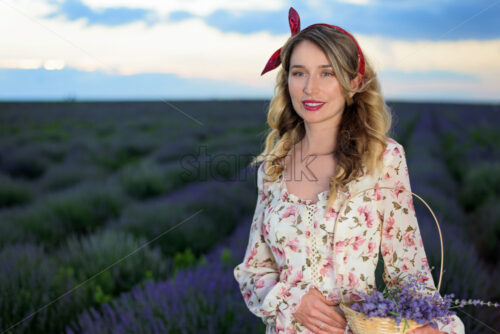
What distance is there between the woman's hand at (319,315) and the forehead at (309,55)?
2.65ft

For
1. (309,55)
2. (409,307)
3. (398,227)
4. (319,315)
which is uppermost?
(309,55)

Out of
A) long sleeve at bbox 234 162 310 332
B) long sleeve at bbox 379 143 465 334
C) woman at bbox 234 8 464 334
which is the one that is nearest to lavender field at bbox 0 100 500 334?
long sleeve at bbox 234 162 310 332

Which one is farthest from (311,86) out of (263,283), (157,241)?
(157,241)

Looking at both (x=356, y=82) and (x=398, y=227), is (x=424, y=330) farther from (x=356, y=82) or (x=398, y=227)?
(x=356, y=82)

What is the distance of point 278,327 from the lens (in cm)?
155

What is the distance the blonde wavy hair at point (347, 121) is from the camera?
4.99ft

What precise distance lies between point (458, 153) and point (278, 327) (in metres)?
10.1

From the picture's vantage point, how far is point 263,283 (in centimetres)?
164

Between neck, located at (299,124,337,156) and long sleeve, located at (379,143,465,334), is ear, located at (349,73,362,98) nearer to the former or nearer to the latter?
neck, located at (299,124,337,156)

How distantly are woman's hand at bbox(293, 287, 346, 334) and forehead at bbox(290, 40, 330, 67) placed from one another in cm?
81

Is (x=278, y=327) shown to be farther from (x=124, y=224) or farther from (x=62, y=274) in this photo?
(x=124, y=224)

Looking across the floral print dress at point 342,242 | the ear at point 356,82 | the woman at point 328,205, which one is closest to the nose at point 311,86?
the woman at point 328,205

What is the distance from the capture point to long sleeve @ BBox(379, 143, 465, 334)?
1.40 meters

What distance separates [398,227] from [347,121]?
49 cm
